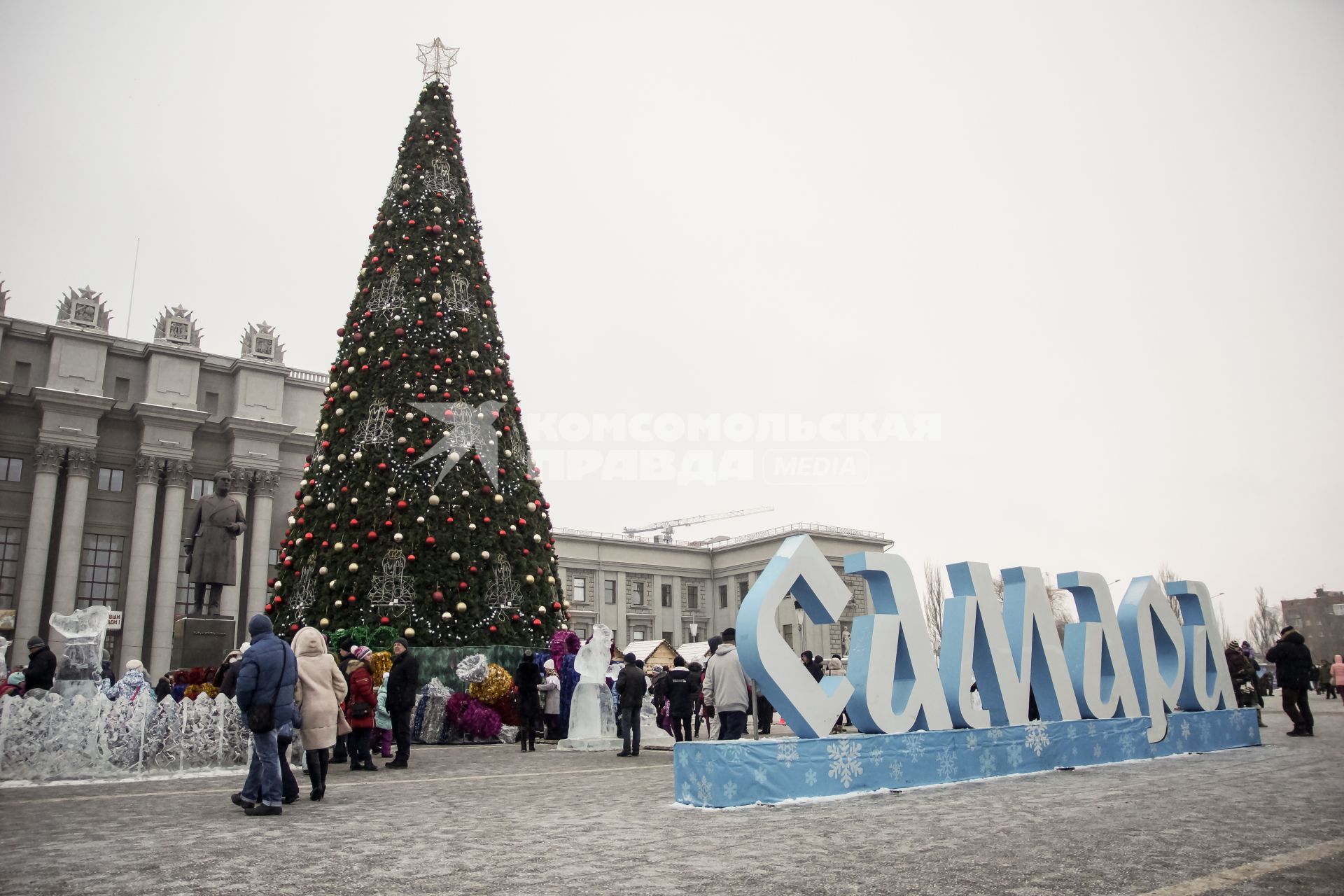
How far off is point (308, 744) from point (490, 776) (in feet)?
8.54

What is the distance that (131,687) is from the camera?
40.4 feet

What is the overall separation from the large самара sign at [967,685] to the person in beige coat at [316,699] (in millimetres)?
3192

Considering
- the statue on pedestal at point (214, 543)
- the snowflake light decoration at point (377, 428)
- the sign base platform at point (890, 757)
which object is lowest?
the sign base platform at point (890, 757)

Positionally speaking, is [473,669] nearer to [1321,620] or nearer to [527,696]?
[527,696]

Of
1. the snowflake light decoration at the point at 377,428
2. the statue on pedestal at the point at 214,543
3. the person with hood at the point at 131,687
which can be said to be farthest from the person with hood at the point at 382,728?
the snowflake light decoration at the point at 377,428

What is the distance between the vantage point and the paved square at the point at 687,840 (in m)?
4.55

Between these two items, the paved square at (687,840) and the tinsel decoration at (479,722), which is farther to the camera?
the tinsel decoration at (479,722)

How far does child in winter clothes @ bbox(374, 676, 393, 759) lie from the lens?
44.0 feet

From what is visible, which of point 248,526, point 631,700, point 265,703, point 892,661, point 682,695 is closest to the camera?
point 265,703

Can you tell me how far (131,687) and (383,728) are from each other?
3384 millimetres

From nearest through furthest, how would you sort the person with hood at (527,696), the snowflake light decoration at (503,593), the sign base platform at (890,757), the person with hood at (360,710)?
1. the sign base platform at (890,757)
2. the person with hood at (360,710)
3. the person with hood at (527,696)
4. the snowflake light decoration at (503,593)

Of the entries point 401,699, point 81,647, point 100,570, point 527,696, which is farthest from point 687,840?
point 100,570

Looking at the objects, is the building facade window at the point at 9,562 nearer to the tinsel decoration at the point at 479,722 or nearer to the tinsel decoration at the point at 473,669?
the tinsel decoration at the point at 479,722

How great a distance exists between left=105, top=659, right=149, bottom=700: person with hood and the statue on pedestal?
3.34 m
